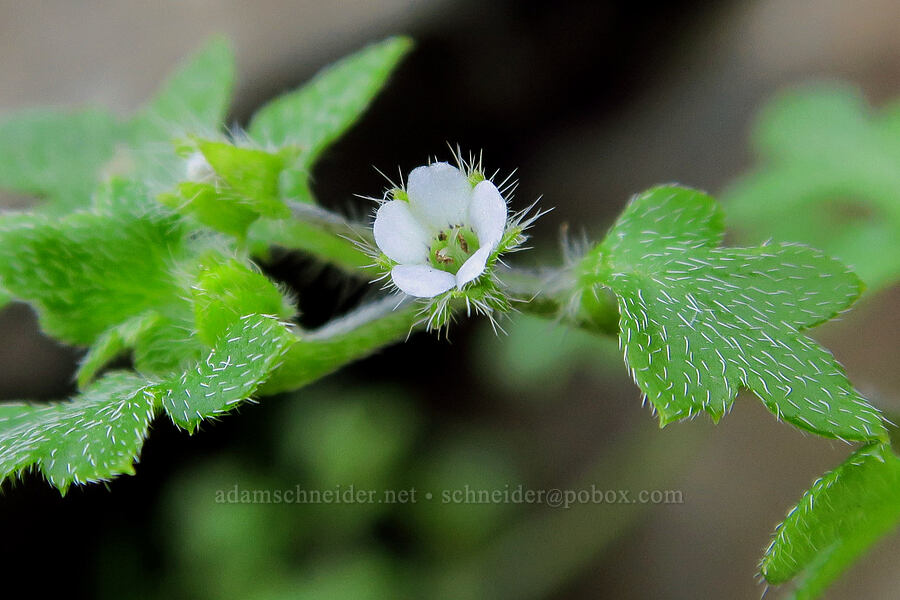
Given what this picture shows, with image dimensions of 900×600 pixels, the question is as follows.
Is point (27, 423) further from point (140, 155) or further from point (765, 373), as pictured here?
point (765, 373)

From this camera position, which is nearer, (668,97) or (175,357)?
(175,357)

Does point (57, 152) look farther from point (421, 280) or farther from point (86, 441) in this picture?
point (421, 280)

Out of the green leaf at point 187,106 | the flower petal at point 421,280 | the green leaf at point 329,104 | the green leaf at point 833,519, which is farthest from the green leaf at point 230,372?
the green leaf at point 187,106

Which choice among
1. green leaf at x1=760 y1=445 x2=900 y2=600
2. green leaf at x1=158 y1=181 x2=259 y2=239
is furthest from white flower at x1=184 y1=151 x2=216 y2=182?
green leaf at x1=760 y1=445 x2=900 y2=600

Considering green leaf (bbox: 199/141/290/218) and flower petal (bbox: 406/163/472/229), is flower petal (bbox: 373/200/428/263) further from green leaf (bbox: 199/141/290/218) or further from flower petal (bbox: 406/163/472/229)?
green leaf (bbox: 199/141/290/218)

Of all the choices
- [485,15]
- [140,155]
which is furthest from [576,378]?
[140,155]

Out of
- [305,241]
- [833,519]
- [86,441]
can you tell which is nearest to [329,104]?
[305,241]
